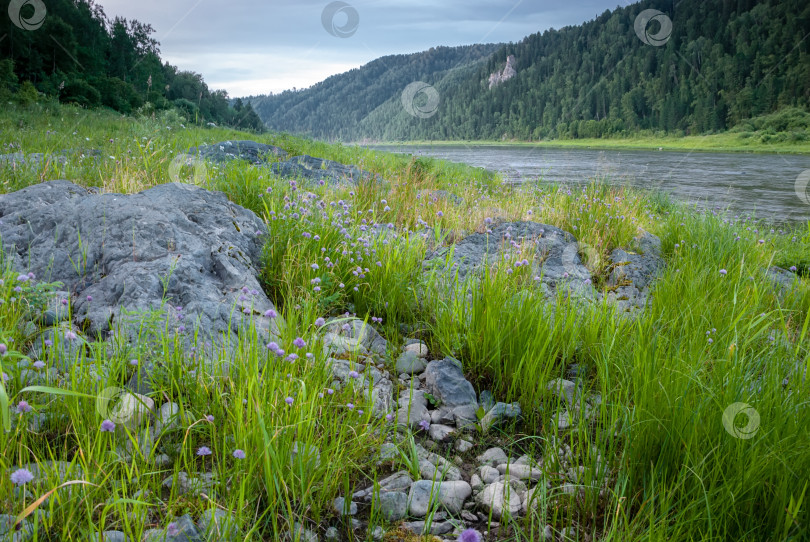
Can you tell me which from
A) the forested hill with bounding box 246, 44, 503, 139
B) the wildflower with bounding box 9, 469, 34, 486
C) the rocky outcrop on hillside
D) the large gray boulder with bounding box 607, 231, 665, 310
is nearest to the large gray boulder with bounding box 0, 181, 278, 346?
the wildflower with bounding box 9, 469, 34, 486

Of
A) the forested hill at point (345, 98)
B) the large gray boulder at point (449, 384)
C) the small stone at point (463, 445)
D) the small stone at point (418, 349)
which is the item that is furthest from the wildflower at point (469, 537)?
the forested hill at point (345, 98)

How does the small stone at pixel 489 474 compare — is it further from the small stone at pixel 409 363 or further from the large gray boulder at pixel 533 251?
the large gray boulder at pixel 533 251

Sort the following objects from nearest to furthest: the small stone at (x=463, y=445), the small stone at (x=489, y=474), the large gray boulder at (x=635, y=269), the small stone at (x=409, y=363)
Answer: the small stone at (x=489, y=474) < the small stone at (x=463, y=445) < the small stone at (x=409, y=363) < the large gray boulder at (x=635, y=269)

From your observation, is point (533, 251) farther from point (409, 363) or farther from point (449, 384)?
point (449, 384)

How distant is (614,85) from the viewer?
99.9 metres

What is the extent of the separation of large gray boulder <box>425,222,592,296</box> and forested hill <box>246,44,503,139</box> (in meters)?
121

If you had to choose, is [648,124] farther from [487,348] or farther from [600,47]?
[487,348]

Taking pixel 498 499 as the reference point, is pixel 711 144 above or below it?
above

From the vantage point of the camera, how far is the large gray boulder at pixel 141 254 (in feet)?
9.14

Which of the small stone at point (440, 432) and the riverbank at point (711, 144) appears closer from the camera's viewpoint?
the small stone at point (440, 432)

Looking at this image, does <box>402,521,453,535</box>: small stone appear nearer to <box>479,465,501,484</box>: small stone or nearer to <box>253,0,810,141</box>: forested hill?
<box>479,465,501,484</box>: small stone

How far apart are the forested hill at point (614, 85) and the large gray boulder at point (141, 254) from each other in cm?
5574

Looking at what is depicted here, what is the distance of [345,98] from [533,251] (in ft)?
517

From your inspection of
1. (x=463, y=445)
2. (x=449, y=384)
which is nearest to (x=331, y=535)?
(x=463, y=445)
